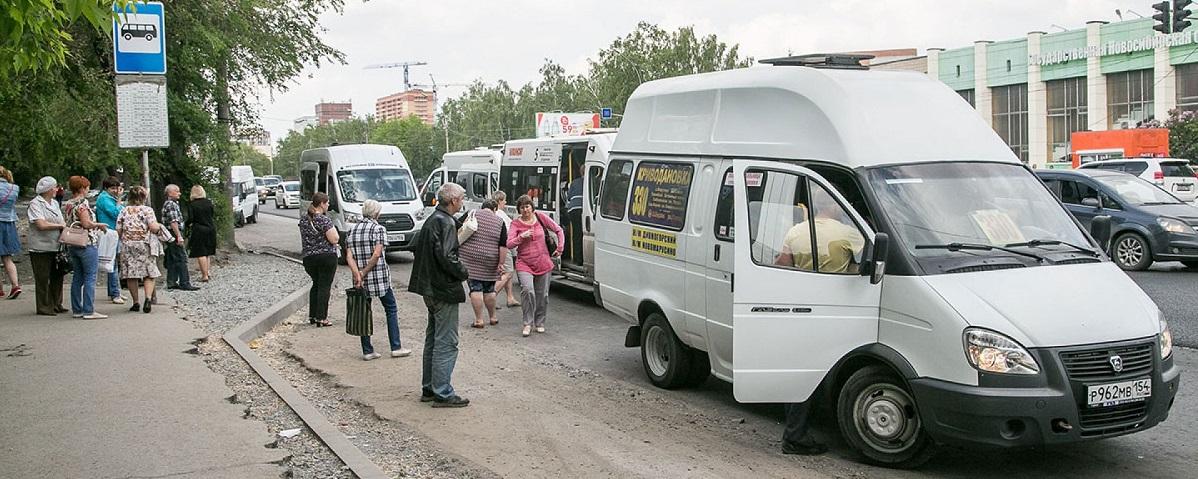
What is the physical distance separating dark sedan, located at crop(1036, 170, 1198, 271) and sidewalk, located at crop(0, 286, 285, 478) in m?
12.9

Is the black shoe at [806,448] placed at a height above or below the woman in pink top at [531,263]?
below

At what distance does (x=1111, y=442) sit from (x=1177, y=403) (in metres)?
1.45

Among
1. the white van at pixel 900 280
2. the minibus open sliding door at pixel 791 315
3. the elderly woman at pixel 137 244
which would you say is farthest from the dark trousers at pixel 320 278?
the minibus open sliding door at pixel 791 315

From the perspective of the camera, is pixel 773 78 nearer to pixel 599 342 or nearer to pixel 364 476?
pixel 364 476

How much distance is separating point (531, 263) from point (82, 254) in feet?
17.2

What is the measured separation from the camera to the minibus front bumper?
19.9ft

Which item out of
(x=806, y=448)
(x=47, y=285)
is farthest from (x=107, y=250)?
(x=806, y=448)

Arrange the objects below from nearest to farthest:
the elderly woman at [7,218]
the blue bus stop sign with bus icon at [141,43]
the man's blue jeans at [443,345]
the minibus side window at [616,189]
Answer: the man's blue jeans at [443,345] → the minibus side window at [616,189] → the blue bus stop sign with bus icon at [141,43] → the elderly woman at [7,218]

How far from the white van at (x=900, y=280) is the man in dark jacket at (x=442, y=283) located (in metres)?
1.86

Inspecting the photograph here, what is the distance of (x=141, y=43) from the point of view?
11820 mm

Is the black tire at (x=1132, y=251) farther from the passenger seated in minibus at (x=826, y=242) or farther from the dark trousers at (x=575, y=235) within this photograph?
the passenger seated in minibus at (x=826, y=242)

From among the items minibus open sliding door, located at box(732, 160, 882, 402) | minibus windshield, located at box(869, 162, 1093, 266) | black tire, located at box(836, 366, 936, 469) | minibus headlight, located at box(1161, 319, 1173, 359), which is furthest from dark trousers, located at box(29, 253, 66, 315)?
minibus headlight, located at box(1161, 319, 1173, 359)

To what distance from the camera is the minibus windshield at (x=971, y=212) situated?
6.84 meters

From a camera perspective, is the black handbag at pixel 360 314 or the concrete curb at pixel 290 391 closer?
the concrete curb at pixel 290 391
